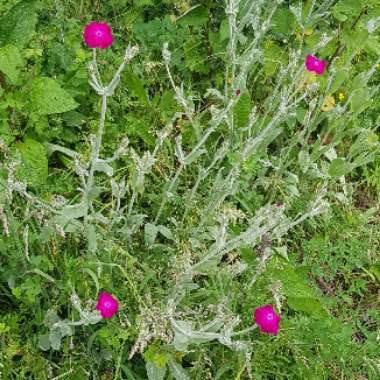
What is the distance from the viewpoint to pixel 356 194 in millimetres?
3055

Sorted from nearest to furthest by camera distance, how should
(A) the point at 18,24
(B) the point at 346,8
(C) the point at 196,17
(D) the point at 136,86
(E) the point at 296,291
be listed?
(E) the point at 296,291, (A) the point at 18,24, (D) the point at 136,86, (B) the point at 346,8, (C) the point at 196,17

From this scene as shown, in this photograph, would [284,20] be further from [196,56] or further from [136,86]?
[136,86]

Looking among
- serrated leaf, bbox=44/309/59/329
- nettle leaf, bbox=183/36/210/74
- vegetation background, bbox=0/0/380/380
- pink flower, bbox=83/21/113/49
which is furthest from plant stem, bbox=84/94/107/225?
nettle leaf, bbox=183/36/210/74

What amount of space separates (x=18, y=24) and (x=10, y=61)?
10.5 inches

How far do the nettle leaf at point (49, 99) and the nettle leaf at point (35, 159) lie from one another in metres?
0.13

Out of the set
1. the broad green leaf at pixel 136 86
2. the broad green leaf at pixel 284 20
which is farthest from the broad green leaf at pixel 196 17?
the broad green leaf at pixel 136 86

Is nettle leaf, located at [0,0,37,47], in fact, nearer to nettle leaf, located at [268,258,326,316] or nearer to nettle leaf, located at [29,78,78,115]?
nettle leaf, located at [29,78,78,115]

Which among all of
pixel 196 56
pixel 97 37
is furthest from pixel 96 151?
pixel 196 56

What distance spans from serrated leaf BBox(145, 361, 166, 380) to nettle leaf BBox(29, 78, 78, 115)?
1.02 m

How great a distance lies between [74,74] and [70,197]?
22.1 inches

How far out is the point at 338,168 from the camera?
2850 millimetres

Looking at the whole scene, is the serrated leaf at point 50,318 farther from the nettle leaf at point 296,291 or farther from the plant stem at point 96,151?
the nettle leaf at point 296,291

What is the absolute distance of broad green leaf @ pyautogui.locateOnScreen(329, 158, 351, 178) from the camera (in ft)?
9.29

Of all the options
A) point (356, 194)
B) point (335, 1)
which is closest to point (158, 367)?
point (356, 194)
